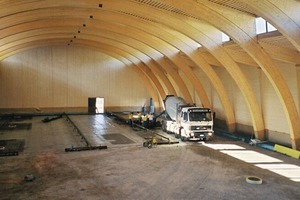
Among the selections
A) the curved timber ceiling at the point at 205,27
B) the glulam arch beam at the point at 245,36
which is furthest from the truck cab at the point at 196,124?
the glulam arch beam at the point at 245,36

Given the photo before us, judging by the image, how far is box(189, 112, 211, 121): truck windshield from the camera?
19.5 meters

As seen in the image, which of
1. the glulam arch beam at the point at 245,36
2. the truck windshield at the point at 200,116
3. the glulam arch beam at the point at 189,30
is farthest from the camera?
the truck windshield at the point at 200,116

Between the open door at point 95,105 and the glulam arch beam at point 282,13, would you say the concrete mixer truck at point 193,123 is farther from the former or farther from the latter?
the open door at point 95,105

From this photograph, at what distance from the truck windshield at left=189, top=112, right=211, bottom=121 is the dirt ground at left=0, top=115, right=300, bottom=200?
9.34ft

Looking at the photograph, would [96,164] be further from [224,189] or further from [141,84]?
[141,84]

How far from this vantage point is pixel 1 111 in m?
34.7

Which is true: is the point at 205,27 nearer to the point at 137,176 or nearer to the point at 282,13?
the point at 282,13

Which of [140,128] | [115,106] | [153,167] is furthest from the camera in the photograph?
[115,106]

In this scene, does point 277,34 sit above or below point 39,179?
above

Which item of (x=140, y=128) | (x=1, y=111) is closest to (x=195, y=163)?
(x=140, y=128)

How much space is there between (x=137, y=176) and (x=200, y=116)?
29.1 feet

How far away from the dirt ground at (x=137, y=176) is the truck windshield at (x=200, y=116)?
285 cm

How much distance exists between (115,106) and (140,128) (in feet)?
45.2

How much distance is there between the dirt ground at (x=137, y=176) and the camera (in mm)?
10117
